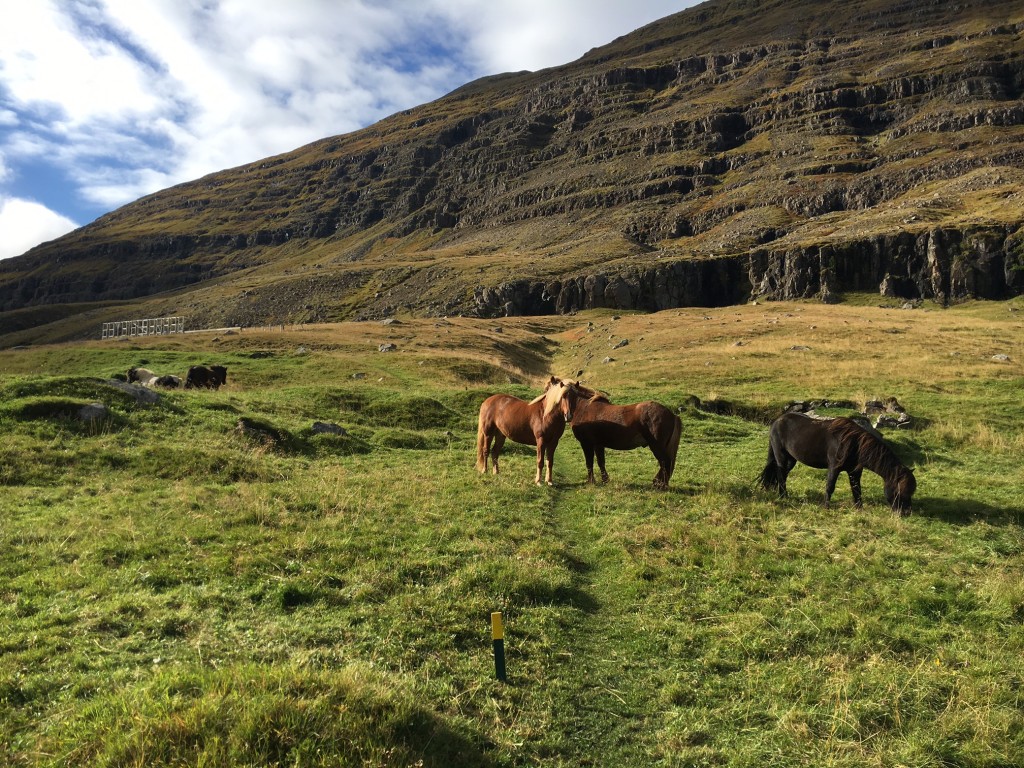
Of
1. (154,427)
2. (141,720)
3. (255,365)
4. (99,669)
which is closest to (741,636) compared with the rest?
(141,720)

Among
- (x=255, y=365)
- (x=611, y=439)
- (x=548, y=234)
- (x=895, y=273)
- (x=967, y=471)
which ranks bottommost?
(x=967, y=471)

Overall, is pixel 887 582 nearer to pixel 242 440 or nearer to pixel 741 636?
pixel 741 636

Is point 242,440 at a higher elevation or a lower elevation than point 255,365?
lower

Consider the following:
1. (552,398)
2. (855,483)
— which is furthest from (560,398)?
(855,483)

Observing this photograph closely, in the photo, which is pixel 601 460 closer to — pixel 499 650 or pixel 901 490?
pixel 901 490

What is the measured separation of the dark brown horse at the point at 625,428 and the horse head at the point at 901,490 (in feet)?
16.0

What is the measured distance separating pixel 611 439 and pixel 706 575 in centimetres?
698

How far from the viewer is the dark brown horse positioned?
605 inches

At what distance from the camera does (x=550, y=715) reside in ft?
19.2

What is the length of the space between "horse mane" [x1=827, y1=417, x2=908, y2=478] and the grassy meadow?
936mm

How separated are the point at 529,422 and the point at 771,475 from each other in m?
6.61

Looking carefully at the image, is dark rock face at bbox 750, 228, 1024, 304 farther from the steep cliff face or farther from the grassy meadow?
the grassy meadow

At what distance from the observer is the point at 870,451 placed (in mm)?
13219

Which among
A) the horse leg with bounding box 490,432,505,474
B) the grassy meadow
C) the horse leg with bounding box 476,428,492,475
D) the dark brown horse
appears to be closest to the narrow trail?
the grassy meadow
